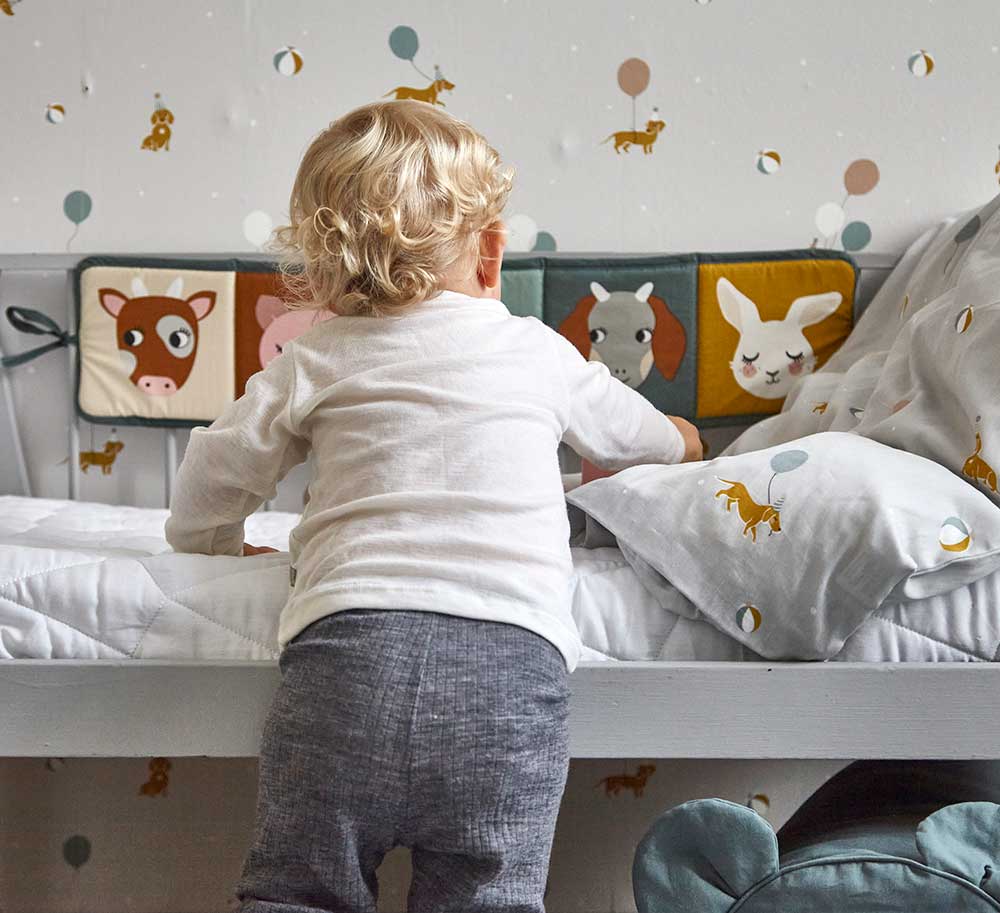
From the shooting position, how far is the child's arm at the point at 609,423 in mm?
887

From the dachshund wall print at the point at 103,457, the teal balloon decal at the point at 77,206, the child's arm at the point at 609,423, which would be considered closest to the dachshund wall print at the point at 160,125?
the teal balloon decal at the point at 77,206

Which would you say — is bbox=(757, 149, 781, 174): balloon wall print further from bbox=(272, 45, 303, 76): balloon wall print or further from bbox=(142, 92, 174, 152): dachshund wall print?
bbox=(142, 92, 174, 152): dachshund wall print

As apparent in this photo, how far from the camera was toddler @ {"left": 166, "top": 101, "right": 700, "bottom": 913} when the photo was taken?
2.34ft

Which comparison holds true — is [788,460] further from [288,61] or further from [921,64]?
[288,61]

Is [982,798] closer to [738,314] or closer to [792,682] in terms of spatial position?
[792,682]

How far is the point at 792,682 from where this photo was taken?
2.73ft

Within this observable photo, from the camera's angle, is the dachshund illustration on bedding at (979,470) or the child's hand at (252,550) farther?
the child's hand at (252,550)

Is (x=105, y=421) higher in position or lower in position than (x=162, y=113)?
lower

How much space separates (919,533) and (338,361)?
455mm

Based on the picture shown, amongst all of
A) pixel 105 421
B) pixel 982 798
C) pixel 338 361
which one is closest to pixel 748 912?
pixel 982 798

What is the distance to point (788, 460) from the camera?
860 millimetres

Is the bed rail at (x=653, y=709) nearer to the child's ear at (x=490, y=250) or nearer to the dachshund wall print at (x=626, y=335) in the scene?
the child's ear at (x=490, y=250)

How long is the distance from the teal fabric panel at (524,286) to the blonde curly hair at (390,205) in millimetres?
567

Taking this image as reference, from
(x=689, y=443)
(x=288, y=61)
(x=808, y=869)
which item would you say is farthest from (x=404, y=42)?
(x=808, y=869)
